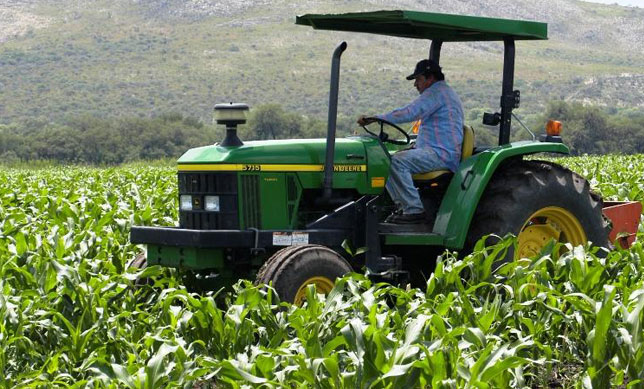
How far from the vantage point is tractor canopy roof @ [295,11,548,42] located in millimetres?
7406

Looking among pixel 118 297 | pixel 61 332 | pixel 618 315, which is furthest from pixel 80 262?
pixel 618 315

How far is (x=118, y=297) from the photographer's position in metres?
6.84

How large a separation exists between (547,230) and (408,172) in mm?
1301

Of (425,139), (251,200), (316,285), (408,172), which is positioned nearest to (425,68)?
(425,139)

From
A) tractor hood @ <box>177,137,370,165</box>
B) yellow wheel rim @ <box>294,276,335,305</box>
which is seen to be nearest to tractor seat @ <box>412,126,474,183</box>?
tractor hood @ <box>177,137,370,165</box>

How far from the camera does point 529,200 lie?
785cm

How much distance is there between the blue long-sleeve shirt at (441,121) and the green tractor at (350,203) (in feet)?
0.52

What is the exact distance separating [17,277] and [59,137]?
60952 millimetres

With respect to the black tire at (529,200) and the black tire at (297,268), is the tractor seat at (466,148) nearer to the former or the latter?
the black tire at (529,200)

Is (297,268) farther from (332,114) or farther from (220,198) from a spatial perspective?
(332,114)

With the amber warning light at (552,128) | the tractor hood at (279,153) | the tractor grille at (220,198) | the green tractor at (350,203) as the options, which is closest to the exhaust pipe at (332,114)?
the green tractor at (350,203)

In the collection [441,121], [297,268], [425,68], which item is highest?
[425,68]

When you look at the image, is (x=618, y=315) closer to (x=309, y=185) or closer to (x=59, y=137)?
(x=309, y=185)

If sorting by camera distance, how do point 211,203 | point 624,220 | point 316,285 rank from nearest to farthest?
point 316,285 < point 211,203 < point 624,220
